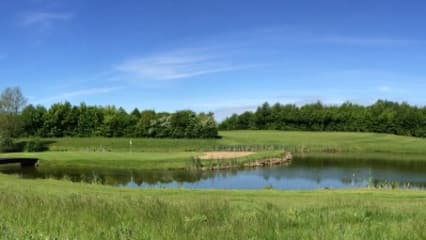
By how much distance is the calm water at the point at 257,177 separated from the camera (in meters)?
42.3

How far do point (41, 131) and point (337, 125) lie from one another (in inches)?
2739

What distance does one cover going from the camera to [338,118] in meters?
130

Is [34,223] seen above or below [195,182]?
above

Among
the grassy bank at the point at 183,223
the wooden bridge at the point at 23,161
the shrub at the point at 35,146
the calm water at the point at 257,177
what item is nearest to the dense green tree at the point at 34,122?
the shrub at the point at 35,146

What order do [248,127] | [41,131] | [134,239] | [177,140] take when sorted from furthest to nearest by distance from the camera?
[248,127] < [41,131] < [177,140] < [134,239]

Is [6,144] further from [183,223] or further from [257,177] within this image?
[183,223]

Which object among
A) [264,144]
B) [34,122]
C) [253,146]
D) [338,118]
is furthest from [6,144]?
[338,118]

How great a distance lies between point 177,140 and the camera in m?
95.6

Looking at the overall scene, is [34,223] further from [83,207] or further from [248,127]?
[248,127]

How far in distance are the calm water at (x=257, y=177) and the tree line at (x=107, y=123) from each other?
42858mm

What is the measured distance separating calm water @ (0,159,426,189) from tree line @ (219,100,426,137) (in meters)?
66.8

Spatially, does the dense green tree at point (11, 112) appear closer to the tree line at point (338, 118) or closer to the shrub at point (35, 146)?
the shrub at point (35, 146)

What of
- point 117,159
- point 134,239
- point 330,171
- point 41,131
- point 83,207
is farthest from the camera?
point 41,131

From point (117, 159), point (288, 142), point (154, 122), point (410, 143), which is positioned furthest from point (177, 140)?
point (410, 143)
